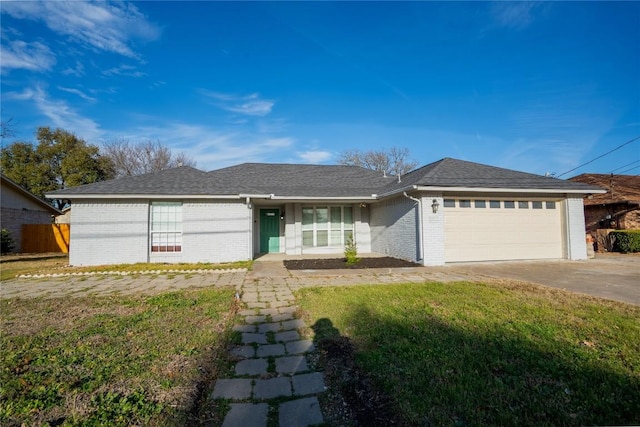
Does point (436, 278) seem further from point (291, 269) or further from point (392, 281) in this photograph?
point (291, 269)

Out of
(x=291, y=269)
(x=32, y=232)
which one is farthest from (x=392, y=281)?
(x=32, y=232)

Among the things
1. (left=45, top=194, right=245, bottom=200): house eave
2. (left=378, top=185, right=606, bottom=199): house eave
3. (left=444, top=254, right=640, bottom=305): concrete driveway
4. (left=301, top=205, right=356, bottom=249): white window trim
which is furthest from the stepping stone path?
(left=301, top=205, right=356, bottom=249): white window trim

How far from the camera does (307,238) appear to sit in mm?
13508

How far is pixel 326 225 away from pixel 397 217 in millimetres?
3604

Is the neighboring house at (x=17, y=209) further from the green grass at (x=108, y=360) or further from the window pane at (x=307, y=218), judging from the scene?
the window pane at (x=307, y=218)

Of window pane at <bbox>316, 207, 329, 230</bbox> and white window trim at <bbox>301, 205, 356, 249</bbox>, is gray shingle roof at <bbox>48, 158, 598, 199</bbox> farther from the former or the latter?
window pane at <bbox>316, 207, 329, 230</bbox>

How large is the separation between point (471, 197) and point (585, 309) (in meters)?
6.05

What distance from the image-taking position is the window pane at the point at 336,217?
1373 cm

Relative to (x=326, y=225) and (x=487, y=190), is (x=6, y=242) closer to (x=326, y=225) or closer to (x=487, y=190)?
(x=326, y=225)

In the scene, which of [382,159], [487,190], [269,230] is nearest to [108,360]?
[487,190]

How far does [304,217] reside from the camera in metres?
13.5

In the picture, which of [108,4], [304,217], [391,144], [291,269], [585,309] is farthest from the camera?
[391,144]

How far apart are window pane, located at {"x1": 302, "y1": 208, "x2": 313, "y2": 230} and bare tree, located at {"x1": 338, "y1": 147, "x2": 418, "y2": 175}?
21.5m

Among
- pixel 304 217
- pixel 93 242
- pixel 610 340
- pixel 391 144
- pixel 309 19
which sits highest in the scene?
pixel 391 144
